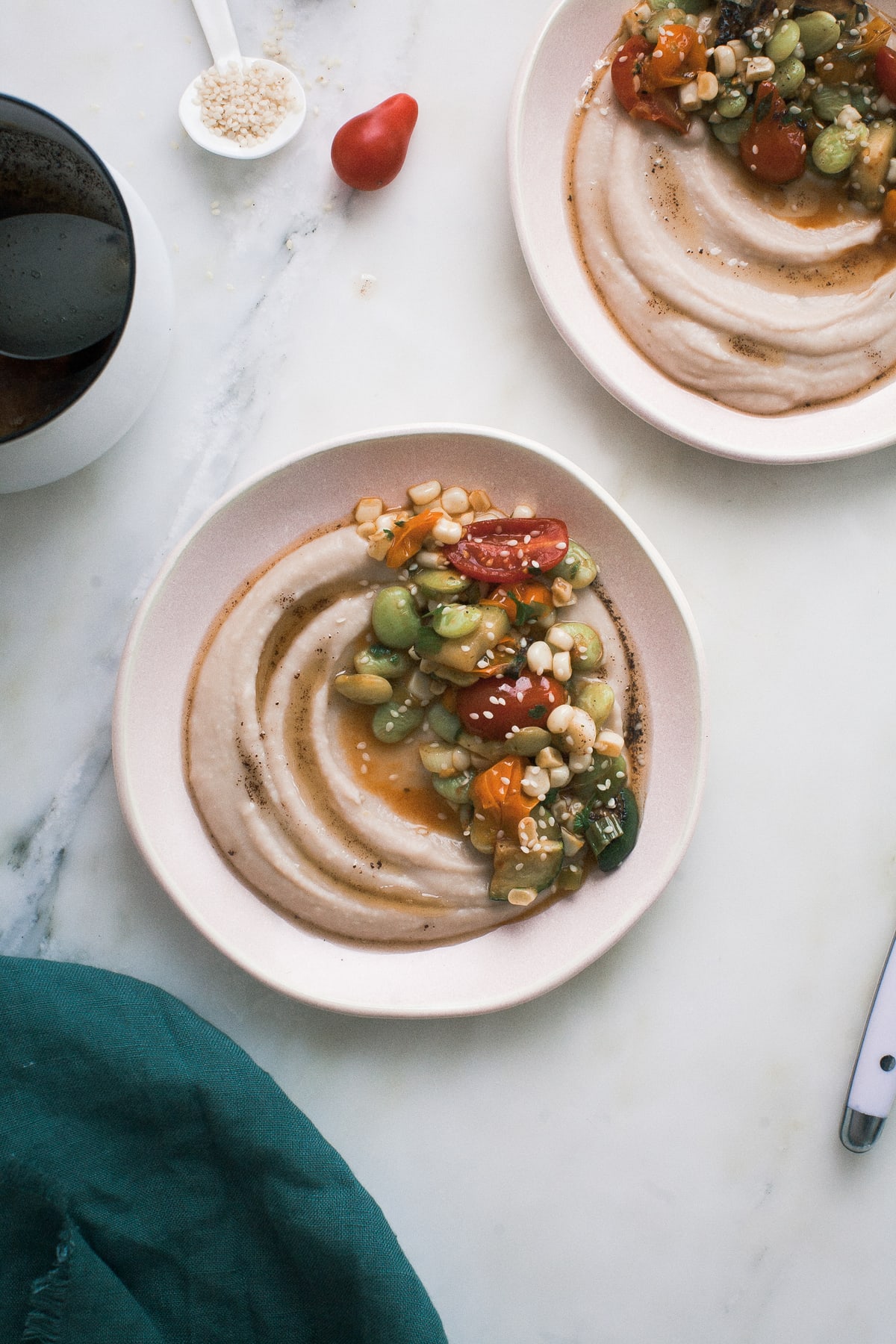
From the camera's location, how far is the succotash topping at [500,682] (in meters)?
→ 2.28

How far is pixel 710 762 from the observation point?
270 centimetres

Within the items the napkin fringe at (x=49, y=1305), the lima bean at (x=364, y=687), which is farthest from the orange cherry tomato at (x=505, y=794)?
the napkin fringe at (x=49, y=1305)

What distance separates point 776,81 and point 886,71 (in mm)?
333

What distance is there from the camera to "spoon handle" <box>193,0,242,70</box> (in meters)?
2.40

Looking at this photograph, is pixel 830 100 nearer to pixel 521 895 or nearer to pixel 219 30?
pixel 219 30

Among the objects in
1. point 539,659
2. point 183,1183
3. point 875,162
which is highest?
point 875,162

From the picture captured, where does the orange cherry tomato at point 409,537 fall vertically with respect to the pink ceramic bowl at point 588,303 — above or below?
below

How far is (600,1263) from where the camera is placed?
2.68 metres

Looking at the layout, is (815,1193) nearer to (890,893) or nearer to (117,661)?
(890,893)

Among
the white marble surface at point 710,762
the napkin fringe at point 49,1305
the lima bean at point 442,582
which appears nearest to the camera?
the napkin fringe at point 49,1305

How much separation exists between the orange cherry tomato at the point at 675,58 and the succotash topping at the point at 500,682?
120cm

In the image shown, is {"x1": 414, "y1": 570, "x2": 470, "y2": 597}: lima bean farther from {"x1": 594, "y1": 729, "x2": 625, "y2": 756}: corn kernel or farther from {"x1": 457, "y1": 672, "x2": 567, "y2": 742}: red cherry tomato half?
{"x1": 594, "y1": 729, "x2": 625, "y2": 756}: corn kernel

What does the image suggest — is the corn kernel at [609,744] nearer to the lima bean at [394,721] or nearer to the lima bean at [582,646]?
the lima bean at [582,646]

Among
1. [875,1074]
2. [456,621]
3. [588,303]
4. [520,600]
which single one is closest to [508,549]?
[520,600]
